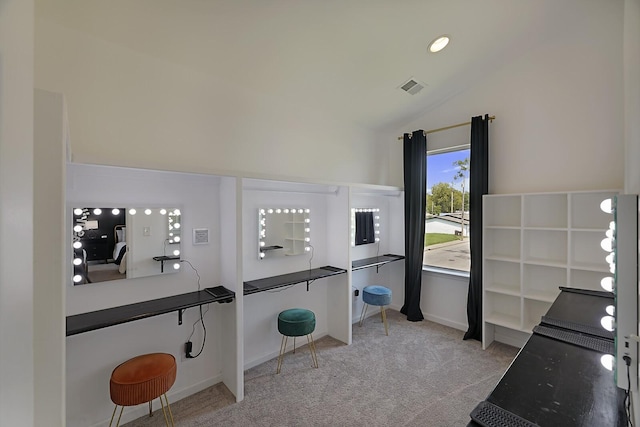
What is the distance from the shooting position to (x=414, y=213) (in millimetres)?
3873

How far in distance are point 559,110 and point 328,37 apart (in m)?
2.51

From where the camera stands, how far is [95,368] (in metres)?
2.00

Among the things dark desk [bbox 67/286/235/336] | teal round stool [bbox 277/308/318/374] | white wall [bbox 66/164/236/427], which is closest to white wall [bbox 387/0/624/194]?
teal round stool [bbox 277/308/318/374]

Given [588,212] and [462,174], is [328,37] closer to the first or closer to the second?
[462,174]

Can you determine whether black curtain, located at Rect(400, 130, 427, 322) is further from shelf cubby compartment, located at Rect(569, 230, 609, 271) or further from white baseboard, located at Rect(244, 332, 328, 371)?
white baseboard, located at Rect(244, 332, 328, 371)

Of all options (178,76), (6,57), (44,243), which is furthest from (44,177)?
(178,76)

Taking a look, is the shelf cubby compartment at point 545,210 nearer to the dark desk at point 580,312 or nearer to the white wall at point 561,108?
the white wall at point 561,108

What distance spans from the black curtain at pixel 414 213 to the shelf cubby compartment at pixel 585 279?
5.01 ft

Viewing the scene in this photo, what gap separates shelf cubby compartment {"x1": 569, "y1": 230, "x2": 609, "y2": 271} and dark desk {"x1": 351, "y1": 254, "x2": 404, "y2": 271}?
1891 millimetres

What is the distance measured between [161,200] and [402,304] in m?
3.54

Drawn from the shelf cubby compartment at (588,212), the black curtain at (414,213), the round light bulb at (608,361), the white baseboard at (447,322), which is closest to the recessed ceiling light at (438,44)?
the black curtain at (414,213)

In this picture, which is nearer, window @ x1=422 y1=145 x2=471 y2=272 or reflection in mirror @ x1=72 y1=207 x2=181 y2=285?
reflection in mirror @ x1=72 y1=207 x2=181 y2=285

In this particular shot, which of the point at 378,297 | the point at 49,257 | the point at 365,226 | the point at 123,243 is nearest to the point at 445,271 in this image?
the point at 378,297

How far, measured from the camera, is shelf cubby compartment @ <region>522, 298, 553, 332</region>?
10.0 feet
